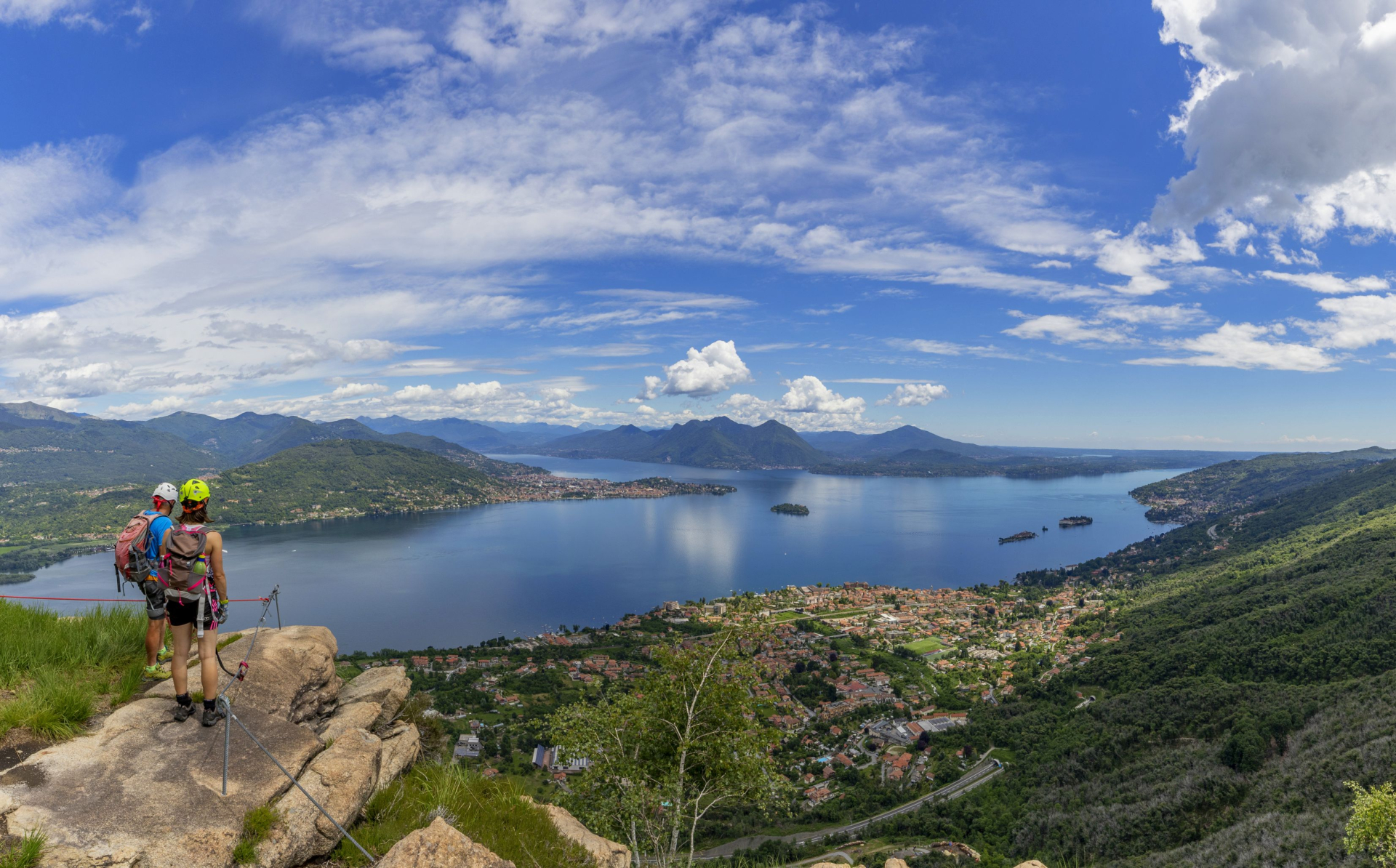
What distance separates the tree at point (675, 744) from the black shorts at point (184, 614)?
12.8 ft

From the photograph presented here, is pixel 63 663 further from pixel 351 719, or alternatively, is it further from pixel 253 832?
pixel 253 832

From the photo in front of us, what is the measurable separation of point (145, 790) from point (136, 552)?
1.92 meters

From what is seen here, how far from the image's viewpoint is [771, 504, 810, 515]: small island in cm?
15875

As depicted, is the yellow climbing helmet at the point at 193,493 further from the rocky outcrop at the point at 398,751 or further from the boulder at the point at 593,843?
the boulder at the point at 593,843

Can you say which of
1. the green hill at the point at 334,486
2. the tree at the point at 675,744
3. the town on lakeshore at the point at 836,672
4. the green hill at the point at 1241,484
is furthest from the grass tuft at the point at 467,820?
the green hill at the point at 1241,484

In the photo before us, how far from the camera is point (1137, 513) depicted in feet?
527

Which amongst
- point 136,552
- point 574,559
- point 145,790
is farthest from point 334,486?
point 145,790

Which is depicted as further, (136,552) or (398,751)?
(398,751)

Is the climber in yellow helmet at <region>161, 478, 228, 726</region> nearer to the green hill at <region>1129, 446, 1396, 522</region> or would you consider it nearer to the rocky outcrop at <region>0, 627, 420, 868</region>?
the rocky outcrop at <region>0, 627, 420, 868</region>

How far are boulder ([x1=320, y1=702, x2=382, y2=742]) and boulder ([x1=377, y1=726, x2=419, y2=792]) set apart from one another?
0.29 metres

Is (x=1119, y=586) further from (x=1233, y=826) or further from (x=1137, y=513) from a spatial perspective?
(x=1137, y=513)

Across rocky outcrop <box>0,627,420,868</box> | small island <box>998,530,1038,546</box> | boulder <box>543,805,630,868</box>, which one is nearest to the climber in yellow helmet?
rocky outcrop <box>0,627,420,868</box>

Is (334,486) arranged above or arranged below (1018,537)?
above

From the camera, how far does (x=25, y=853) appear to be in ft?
11.5
